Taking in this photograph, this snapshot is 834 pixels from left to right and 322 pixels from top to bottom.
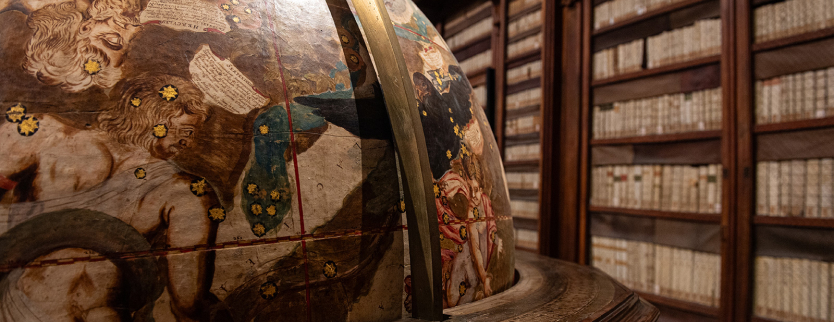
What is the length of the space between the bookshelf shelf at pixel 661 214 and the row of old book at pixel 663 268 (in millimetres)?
204

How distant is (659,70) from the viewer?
9.23 ft

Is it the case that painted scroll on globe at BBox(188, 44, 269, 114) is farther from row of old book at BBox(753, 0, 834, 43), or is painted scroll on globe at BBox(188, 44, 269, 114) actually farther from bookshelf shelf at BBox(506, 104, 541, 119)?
bookshelf shelf at BBox(506, 104, 541, 119)

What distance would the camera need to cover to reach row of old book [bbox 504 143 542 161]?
3.71m

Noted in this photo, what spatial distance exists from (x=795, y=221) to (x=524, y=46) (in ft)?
7.77

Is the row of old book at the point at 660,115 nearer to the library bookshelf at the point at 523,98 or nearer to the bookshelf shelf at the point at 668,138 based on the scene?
the bookshelf shelf at the point at 668,138

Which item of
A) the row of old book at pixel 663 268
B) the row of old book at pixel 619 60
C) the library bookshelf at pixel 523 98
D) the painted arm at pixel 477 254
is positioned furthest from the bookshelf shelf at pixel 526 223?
the painted arm at pixel 477 254

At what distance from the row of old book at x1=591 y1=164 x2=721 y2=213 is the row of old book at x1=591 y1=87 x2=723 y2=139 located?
252 mm

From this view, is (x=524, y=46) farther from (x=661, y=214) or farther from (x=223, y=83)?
(x=223, y=83)

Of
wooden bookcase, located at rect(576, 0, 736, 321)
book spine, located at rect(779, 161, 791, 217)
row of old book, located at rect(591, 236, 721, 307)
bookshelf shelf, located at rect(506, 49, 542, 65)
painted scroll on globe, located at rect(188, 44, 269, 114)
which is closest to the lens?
painted scroll on globe, located at rect(188, 44, 269, 114)

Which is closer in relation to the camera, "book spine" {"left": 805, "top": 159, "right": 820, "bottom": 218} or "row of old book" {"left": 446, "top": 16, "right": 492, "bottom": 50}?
"book spine" {"left": 805, "top": 159, "right": 820, "bottom": 218}

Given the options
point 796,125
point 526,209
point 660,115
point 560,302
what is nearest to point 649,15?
point 660,115

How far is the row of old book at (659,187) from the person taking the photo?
2598 mm

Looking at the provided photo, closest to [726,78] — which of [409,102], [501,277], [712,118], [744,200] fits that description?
[712,118]

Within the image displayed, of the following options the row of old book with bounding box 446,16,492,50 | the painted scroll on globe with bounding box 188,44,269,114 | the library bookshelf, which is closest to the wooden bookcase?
the library bookshelf
